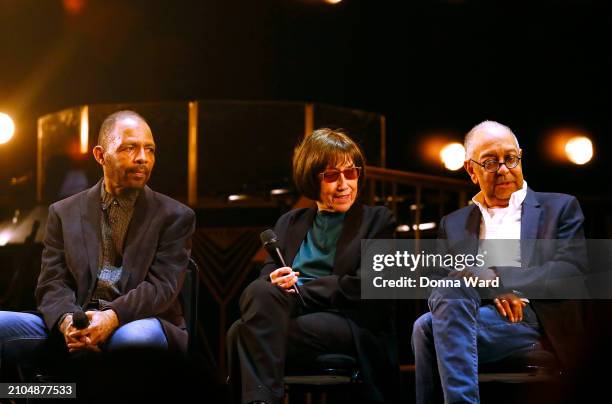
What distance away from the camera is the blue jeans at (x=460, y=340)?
2455mm

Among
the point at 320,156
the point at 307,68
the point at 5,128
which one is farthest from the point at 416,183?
the point at 5,128

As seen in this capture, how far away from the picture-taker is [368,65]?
30.6 feet

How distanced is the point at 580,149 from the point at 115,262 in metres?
5.76

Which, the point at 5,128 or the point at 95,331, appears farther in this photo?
the point at 5,128

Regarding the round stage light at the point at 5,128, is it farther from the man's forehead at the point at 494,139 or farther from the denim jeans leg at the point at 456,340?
the denim jeans leg at the point at 456,340

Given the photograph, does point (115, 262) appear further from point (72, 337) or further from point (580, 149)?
point (580, 149)

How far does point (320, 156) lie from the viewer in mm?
2992

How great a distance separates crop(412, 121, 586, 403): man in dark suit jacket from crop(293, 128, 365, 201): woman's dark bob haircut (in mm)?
448

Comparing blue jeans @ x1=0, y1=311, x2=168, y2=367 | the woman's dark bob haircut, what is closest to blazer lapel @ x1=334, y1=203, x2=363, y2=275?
the woman's dark bob haircut

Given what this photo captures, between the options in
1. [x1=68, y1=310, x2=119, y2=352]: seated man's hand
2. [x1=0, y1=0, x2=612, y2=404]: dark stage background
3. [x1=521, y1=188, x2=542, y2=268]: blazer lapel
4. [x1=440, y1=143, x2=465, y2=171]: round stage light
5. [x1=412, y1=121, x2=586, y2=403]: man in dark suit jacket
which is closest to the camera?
[x1=412, y1=121, x2=586, y2=403]: man in dark suit jacket

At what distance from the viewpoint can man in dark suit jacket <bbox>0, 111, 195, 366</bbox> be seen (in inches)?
106

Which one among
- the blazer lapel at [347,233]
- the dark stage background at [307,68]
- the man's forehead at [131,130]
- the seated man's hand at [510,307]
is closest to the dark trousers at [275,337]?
the blazer lapel at [347,233]

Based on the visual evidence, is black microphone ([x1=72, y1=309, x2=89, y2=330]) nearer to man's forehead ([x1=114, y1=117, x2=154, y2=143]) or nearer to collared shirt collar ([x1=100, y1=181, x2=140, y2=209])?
collared shirt collar ([x1=100, y1=181, x2=140, y2=209])

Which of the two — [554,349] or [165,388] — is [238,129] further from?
[165,388]
